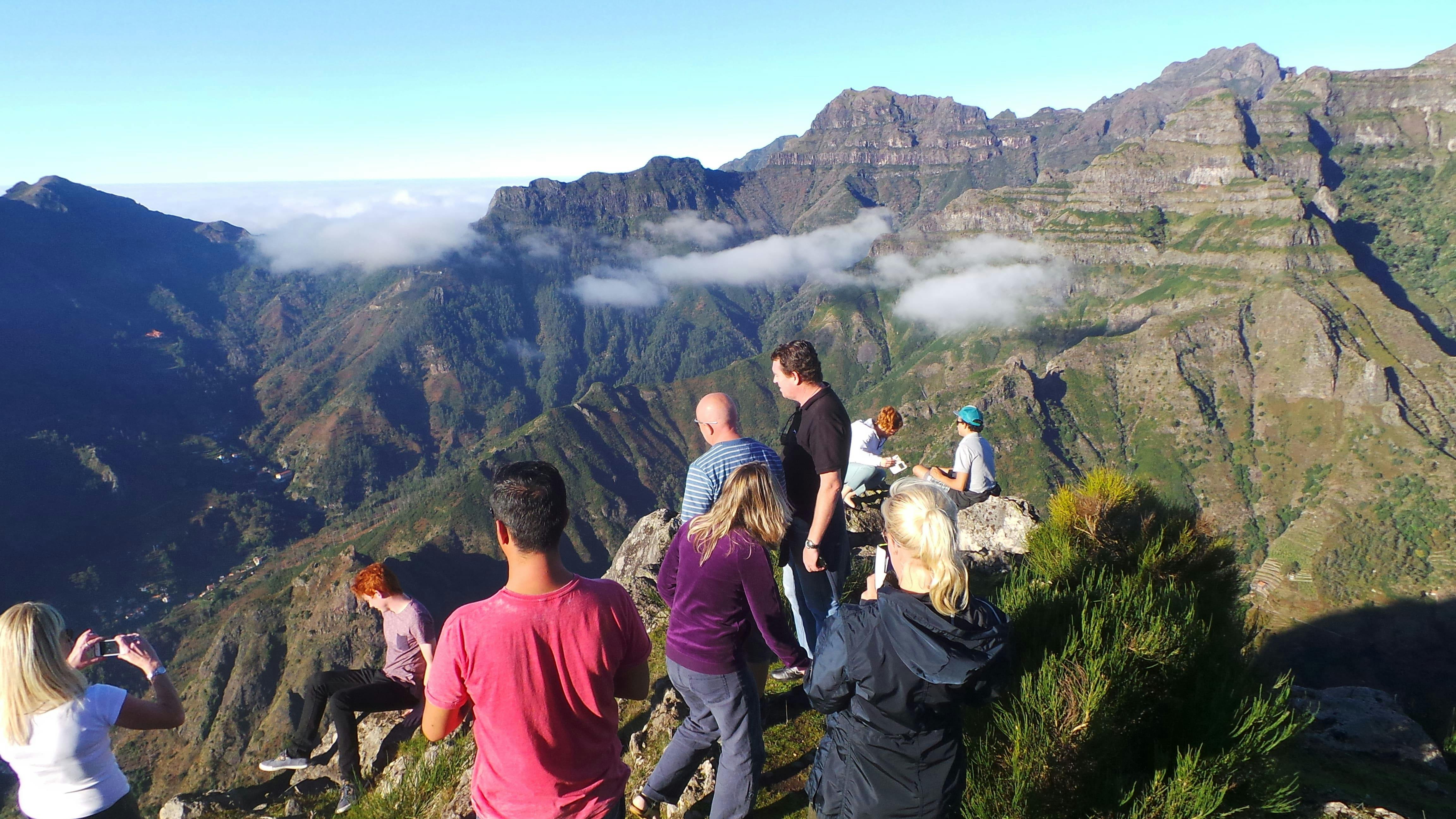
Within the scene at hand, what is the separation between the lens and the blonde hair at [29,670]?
4586mm

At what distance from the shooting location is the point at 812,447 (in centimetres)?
701

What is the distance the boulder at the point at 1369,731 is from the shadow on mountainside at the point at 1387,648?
61448mm

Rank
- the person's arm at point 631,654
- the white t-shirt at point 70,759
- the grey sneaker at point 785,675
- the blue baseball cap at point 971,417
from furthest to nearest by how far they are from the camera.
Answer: the blue baseball cap at point 971,417 < the grey sneaker at point 785,675 < the white t-shirt at point 70,759 < the person's arm at point 631,654

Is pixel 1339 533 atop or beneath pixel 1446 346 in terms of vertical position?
beneath

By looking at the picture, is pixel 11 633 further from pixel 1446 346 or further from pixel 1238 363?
pixel 1446 346

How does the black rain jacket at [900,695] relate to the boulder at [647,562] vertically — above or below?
above

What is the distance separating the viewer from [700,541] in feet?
17.5

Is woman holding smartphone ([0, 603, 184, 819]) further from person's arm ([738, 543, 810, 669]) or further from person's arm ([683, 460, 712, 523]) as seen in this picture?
person's arm ([738, 543, 810, 669])

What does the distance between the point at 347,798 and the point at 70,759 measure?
125 inches

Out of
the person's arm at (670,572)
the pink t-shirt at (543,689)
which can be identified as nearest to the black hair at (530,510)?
the pink t-shirt at (543,689)

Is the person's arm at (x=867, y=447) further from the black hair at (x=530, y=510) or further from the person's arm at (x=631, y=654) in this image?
the black hair at (x=530, y=510)

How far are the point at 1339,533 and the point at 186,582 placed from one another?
26561 cm

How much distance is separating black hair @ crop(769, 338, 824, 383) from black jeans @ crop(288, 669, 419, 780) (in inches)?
253

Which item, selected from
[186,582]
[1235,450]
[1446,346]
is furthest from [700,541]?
[1446,346]
